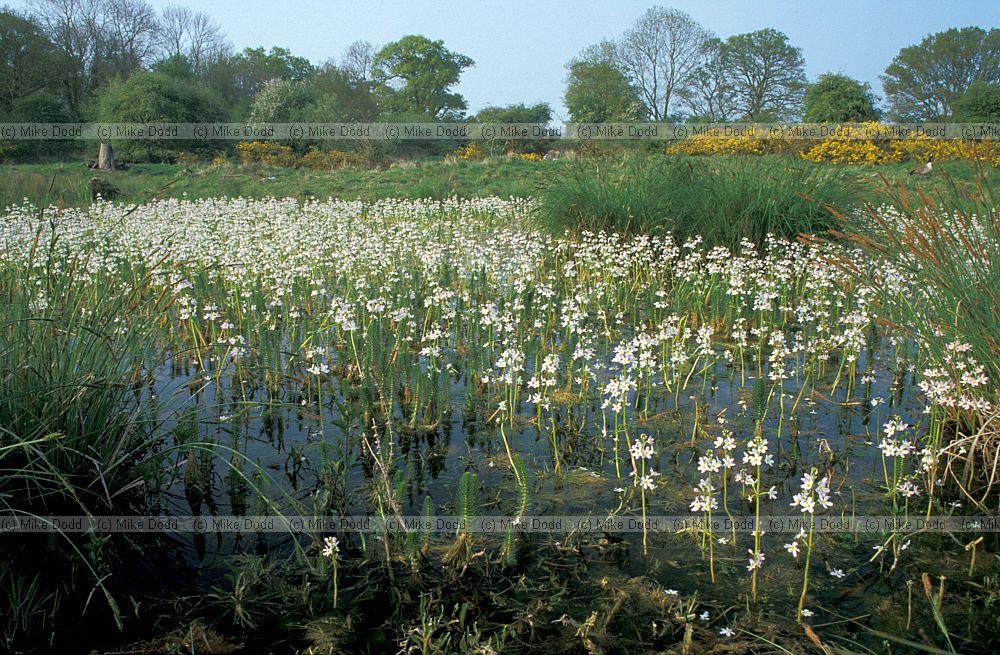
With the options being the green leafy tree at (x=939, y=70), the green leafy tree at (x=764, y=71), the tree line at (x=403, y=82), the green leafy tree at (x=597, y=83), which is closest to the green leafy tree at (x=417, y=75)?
the tree line at (x=403, y=82)

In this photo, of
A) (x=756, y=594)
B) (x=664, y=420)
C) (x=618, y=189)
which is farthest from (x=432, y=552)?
(x=618, y=189)

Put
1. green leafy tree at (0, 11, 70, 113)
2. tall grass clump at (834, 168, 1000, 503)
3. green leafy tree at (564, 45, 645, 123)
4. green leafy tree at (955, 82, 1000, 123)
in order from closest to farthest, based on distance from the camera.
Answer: tall grass clump at (834, 168, 1000, 503)
green leafy tree at (955, 82, 1000, 123)
green leafy tree at (0, 11, 70, 113)
green leafy tree at (564, 45, 645, 123)

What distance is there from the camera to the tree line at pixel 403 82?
36.8 meters

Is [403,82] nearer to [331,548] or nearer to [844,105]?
[844,105]

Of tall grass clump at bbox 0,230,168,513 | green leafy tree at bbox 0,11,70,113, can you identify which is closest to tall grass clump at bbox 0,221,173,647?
tall grass clump at bbox 0,230,168,513

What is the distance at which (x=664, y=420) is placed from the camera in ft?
15.2

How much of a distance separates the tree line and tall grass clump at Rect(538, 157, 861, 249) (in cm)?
2687

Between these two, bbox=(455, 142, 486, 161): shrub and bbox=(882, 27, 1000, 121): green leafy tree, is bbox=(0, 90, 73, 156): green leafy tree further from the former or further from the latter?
bbox=(882, 27, 1000, 121): green leafy tree

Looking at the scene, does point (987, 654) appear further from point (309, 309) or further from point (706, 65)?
point (706, 65)

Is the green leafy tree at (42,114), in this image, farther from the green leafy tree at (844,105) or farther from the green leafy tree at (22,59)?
the green leafy tree at (844,105)

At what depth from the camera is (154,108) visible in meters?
35.2

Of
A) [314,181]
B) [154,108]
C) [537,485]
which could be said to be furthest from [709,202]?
[154,108]

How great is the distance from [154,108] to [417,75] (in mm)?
42881

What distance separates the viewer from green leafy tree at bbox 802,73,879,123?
35.7 metres
